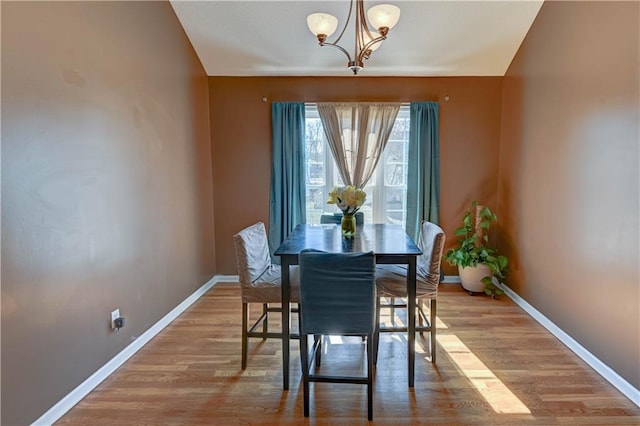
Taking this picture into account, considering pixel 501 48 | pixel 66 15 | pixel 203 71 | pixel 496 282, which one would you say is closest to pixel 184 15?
pixel 203 71

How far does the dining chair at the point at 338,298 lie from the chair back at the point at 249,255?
1.87ft

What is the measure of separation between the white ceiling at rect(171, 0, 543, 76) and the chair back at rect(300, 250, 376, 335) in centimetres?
247

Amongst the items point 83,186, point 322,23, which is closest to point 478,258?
point 322,23

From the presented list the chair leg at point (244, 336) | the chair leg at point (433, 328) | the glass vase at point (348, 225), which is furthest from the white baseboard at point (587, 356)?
the chair leg at point (244, 336)

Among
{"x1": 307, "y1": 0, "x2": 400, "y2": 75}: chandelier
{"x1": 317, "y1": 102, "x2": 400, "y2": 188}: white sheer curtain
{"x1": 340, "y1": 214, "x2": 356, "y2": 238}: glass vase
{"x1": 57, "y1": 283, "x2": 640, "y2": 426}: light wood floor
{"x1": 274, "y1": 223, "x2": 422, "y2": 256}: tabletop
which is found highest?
{"x1": 307, "y1": 0, "x2": 400, "y2": 75}: chandelier

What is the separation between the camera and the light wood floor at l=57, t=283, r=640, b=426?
2043 mm

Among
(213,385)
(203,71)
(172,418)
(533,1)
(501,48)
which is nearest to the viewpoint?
(172,418)

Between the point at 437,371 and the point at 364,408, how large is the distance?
0.66m

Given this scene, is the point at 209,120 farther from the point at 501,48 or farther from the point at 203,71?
the point at 501,48

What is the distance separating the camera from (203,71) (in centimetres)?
406

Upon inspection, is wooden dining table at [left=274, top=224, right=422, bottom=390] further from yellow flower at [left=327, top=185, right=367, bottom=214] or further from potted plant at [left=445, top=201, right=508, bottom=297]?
potted plant at [left=445, top=201, right=508, bottom=297]

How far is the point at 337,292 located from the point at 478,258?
8.23 ft

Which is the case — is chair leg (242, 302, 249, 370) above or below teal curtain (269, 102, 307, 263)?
below

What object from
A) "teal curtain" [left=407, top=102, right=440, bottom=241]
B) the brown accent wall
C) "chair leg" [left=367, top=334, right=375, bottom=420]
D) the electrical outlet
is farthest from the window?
"chair leg" [left=367, top=334, right=375, bottom=420]
